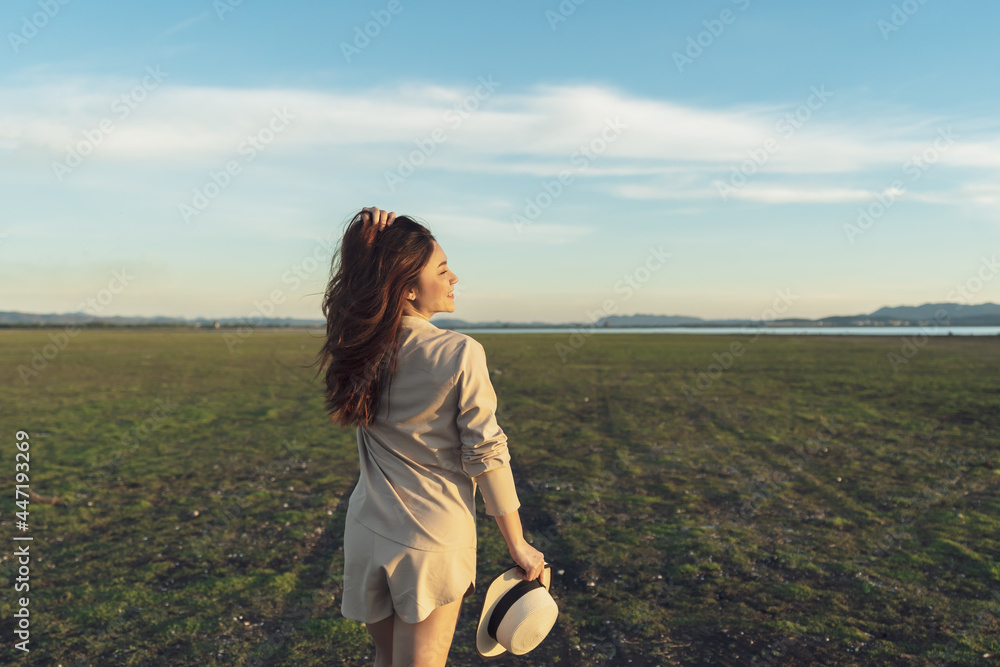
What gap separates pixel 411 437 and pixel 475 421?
303 mm

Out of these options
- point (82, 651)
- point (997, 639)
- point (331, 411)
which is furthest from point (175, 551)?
point (997, 639)

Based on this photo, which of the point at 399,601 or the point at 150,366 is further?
the point at 150,366

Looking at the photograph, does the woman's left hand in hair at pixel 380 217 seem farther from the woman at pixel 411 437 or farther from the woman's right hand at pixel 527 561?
the woman's right hand at pixel 527 561

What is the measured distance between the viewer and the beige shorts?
2725mm

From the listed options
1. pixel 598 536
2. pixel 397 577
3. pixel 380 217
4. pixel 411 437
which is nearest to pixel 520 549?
pixel 397 577

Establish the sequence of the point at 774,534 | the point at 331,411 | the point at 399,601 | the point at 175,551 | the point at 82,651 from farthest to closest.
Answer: the point at 774,534, the point at 175,551, the point at 82,651, the point at 331,411, the point at 399,601

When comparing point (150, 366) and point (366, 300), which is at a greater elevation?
point (366, 300)

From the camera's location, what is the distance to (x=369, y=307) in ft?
9.00

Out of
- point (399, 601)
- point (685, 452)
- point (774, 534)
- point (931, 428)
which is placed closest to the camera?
point (399, 601)

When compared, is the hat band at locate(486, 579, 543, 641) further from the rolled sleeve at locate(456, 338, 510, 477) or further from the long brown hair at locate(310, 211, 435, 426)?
the long brown hair at locate(310, 211, 435, 426)

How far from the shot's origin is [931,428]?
1808 centimetres

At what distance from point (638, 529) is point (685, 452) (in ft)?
19.9

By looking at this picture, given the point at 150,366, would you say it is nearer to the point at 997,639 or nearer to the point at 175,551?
the point at 175,551

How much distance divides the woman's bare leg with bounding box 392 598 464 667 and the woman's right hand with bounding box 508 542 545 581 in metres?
0.29
